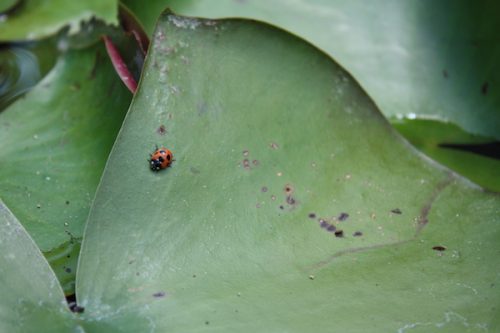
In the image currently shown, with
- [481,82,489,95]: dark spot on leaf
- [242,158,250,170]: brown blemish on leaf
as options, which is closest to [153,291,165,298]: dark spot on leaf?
[242,158,250,170]: brown blemish on leaf

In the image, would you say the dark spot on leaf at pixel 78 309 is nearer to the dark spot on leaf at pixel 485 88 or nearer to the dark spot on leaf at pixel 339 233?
the dark spot on leaf at pixel 339 233

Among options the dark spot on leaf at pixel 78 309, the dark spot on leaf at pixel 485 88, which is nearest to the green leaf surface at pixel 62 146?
the dark spot on leaf at pixel 78 309

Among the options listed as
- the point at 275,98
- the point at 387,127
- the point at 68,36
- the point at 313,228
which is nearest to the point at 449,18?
the point at 387,127

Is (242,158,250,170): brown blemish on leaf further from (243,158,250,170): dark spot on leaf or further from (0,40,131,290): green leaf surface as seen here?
(0,40,131,290): green leaf surface

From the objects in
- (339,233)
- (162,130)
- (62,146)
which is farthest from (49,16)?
(339,233)

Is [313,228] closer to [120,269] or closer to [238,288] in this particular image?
[238,288]

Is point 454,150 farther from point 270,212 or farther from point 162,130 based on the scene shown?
point 162,130
